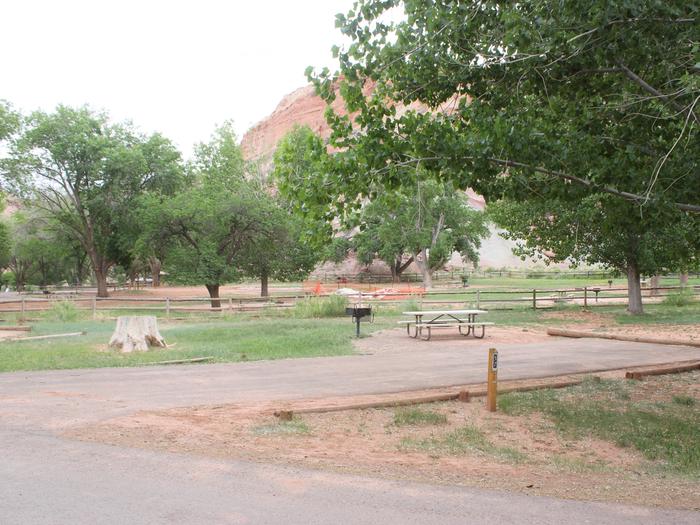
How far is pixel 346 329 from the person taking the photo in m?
18.0

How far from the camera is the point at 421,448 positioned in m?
6.38

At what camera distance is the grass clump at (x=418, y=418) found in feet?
24.4

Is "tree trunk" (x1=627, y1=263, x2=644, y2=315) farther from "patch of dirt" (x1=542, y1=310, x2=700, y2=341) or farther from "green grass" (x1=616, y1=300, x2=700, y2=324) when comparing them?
"patch of dirt" (x1=542, y1=310, x2=700, y2=341)

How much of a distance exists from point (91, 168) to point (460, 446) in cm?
3862

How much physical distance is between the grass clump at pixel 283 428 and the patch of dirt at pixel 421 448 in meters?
0.01

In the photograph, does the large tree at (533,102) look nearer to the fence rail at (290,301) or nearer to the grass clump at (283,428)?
the grass clump at (283,428)

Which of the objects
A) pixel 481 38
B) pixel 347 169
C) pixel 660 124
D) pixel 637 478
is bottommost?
pixel 637 478

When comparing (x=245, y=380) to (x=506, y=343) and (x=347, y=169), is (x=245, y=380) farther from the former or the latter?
(x=506, y=343)

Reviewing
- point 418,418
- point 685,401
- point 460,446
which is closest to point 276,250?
point 685,401

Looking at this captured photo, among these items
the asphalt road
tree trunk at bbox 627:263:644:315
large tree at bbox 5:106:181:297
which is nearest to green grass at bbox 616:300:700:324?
tree trunk at bbox 627:263:644:315

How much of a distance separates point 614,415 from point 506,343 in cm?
783

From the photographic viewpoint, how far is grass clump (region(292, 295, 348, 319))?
23391 mm

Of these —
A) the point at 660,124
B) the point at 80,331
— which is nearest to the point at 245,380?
the point at 660,124

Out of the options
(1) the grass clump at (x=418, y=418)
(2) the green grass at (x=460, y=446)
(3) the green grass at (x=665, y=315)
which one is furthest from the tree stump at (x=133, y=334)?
(3) the green grass at (x=665, y=315)
